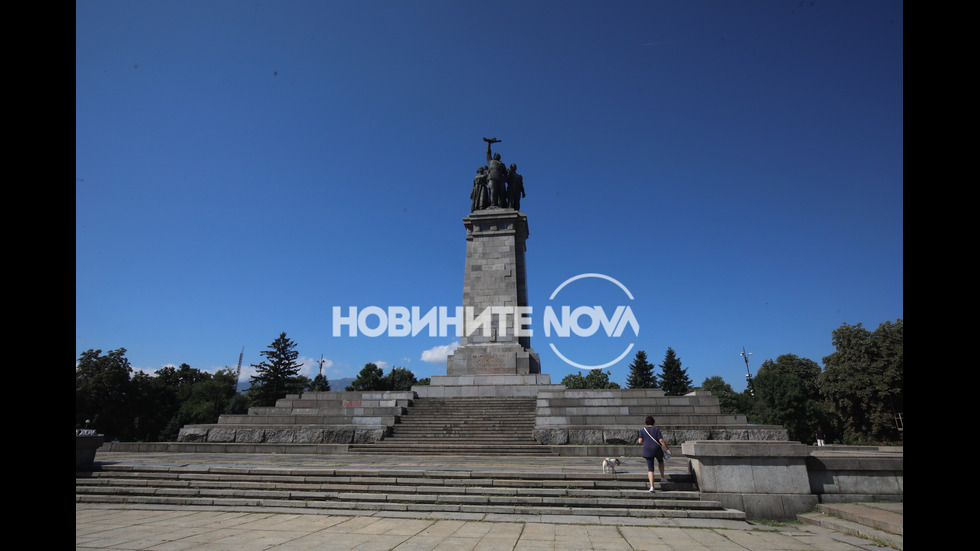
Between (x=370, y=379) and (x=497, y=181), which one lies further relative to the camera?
(x=370, y=379)

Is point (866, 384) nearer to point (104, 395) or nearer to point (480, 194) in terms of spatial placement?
point (480, 194)

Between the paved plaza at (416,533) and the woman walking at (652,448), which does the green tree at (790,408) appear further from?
the paved plaza at (416,533)

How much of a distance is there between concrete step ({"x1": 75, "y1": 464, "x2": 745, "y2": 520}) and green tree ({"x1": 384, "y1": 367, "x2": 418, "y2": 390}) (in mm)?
69181

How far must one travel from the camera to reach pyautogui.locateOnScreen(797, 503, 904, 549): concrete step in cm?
671

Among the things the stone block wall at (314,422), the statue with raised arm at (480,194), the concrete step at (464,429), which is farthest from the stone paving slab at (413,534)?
the statue with raised arm at (480,194)

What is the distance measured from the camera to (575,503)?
8672 mm

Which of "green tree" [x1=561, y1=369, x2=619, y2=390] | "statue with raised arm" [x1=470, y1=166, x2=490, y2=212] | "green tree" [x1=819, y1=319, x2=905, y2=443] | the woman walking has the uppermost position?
"statue with raised arm" [x1=470, y1=166, x2=490, y2=212]

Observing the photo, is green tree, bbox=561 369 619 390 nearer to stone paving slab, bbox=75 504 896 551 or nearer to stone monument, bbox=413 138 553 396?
stone monument, bbox=413 138 553 396

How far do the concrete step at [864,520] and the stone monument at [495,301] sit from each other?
13416mm

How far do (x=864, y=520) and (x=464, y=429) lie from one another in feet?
41.6

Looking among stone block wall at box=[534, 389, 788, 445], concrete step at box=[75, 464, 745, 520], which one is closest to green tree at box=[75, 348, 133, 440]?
concrete step at box=[75, 464, 745, 520]

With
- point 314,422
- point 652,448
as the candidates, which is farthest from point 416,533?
point 314,422

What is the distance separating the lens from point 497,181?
93.0 feet
